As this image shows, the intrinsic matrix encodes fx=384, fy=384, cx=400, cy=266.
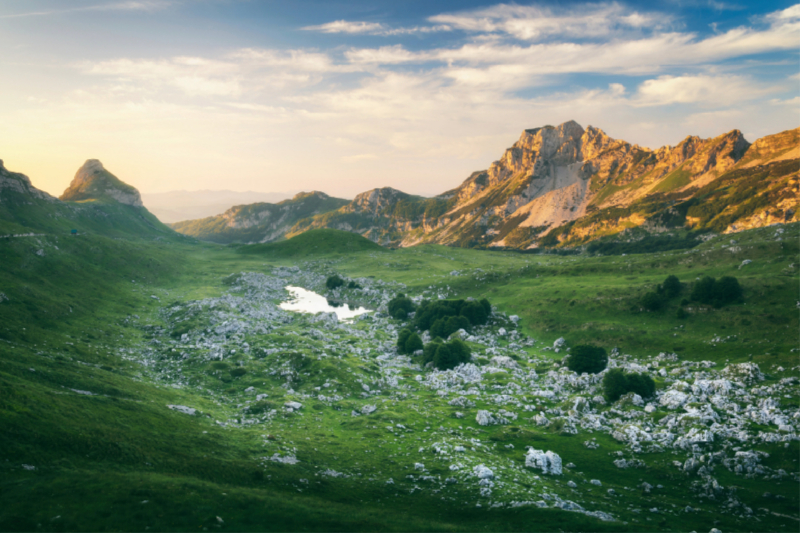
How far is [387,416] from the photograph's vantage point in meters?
45.5

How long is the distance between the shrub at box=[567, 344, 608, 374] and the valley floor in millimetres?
2568

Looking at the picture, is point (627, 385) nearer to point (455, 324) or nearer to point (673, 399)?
point (673, 399)

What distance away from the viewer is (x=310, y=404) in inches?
1901

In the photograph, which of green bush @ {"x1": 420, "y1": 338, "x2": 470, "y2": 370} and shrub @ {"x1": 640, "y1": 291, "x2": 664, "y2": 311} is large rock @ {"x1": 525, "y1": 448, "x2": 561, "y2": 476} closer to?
green bush @ {"x1": 420, "y1": 338, "x2": 470, "y2": 370}

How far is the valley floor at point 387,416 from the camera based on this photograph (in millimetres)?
24531

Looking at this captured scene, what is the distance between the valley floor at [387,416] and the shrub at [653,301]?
2104mm

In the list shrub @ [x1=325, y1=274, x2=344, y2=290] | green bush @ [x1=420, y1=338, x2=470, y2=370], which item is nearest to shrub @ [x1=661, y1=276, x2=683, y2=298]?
green bush @ [x1=420, y1=338, x2=470, y2=370]

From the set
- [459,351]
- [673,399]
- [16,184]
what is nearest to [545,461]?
[673,399]

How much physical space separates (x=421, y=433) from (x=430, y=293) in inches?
2976

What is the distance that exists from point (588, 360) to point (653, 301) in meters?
26.6

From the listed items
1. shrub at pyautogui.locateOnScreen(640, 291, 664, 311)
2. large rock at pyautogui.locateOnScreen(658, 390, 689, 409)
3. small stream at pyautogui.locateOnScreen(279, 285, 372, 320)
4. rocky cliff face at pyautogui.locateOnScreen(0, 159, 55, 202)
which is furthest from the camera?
rocky cliff face at pyautogui.locateOnScreen(0, 159, 55, 202)

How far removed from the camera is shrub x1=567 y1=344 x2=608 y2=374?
55.5 metres

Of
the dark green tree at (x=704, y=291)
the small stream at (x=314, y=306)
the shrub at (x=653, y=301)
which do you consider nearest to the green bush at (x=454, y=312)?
the small stream at (x=314, y=306)

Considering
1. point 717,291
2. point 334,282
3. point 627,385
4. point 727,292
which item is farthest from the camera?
point 334,282
